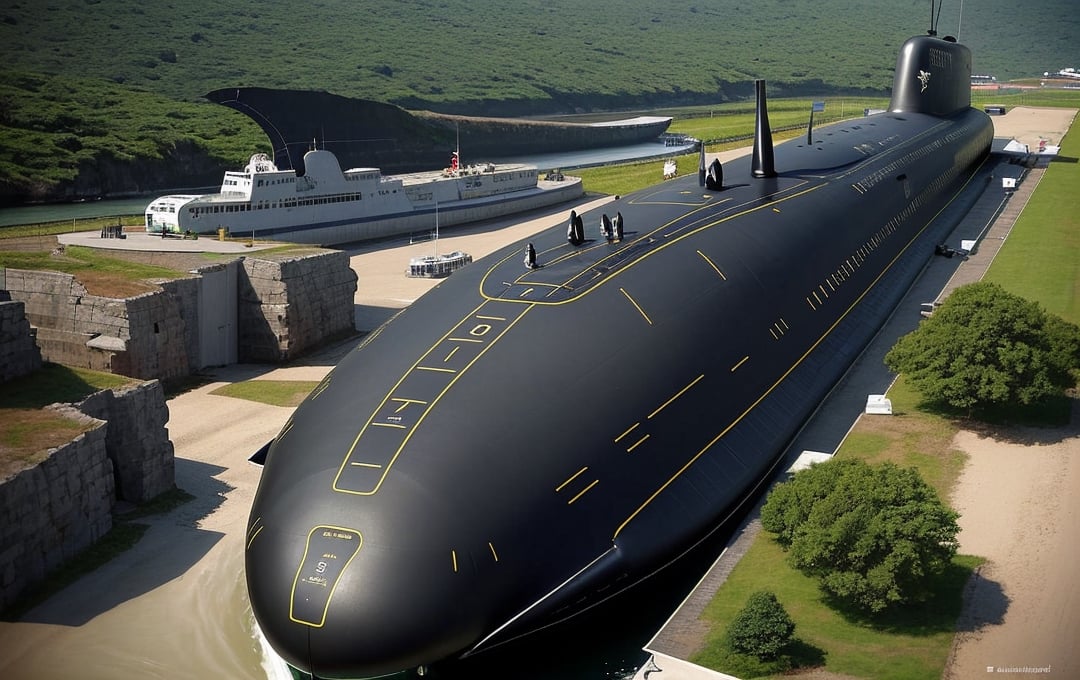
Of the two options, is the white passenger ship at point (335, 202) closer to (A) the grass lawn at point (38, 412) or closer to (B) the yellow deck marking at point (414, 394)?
(A) the grass lawn at point (38, 412)

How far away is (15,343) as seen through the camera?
30797 mm

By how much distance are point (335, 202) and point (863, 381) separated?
44470 millimetres

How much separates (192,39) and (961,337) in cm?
16231

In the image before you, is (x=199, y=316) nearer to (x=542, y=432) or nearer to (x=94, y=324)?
(x=94, y=324)

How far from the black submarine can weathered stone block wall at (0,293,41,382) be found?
33.1ft

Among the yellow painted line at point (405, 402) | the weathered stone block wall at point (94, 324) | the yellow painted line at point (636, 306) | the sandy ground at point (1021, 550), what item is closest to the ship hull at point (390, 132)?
the weathered stone block wall at point (94, 324)

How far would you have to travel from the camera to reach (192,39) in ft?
569

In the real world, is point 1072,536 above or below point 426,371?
below

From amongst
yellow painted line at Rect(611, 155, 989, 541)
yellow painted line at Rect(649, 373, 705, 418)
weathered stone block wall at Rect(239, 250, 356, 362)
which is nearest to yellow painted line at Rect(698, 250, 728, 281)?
yellow painted line at Rect(611, 155, 989, 541)

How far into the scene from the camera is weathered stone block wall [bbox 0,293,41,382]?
1177 inches

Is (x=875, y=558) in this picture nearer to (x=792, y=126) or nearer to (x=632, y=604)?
(x=632, y=604)

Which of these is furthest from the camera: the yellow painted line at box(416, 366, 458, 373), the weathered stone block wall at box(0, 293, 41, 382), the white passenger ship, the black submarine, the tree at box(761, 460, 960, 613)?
the white passenger ship

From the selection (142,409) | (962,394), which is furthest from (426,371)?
(962,394)

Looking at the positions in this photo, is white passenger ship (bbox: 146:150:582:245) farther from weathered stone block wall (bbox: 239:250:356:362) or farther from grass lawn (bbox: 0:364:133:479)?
grass lawn (bbox: 0:364:133:479)
